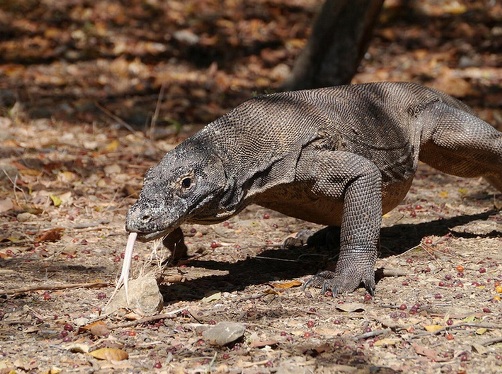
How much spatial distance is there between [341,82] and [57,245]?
3881 millimetres

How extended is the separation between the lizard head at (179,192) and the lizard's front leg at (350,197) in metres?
0.59

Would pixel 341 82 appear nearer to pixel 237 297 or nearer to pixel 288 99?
pixel 288 99

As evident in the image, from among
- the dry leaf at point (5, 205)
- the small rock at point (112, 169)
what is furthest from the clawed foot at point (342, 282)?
the small rock at point (112, 169)

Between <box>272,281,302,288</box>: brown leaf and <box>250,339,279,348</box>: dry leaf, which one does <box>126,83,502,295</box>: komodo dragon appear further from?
<box>250,339,279,348</box>: dry leaf

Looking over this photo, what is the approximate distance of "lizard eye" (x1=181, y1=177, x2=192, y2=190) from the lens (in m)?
4.29

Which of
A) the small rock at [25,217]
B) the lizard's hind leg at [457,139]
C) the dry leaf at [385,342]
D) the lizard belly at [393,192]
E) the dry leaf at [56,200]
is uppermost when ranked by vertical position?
the lizard's hind leg at [457,139]

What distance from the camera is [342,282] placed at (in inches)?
184

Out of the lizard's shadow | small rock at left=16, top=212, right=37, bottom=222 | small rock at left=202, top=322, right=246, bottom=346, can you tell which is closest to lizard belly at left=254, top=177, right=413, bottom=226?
the lizard's shadow

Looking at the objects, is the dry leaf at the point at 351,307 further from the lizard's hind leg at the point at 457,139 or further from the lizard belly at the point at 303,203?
the lizard's hind leg at the point at 457,139

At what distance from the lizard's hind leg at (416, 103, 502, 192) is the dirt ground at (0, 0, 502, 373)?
532 mm

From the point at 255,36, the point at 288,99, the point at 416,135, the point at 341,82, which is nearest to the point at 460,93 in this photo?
the point at 341,82

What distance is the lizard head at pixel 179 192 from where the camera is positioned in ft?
13.6

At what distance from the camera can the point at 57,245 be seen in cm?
564

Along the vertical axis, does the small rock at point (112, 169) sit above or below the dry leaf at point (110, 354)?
below
